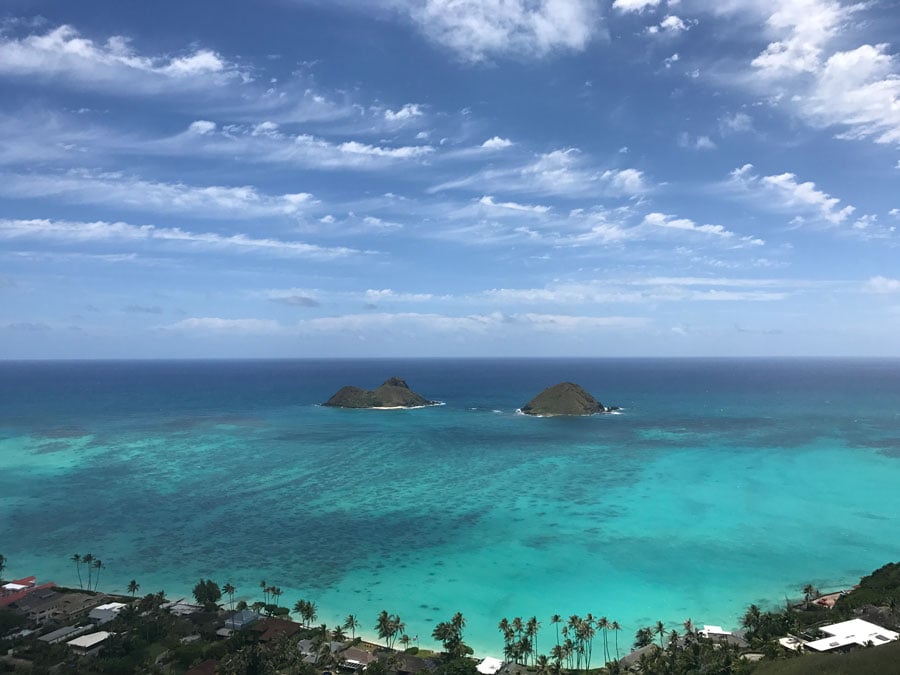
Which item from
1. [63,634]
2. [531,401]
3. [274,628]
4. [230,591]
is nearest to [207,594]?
[230,591]

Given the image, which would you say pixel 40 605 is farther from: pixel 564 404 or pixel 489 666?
pixel 564 404

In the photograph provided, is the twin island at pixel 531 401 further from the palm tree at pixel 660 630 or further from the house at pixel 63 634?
the house at pixel 63 634

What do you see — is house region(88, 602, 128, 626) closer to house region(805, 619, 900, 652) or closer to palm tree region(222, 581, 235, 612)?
palm tree region(222, 581, 235, 612)

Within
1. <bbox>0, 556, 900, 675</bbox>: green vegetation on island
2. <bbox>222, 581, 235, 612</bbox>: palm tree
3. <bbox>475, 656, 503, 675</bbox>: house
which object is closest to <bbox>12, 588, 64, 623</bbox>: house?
<bbox>0, 556, 900, 675</bbox>: green vegetation on island

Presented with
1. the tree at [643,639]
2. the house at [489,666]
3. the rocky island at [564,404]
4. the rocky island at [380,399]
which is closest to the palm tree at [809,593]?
the tree at [643,639]

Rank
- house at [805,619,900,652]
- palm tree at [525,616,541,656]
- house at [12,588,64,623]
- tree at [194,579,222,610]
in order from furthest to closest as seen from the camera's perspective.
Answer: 1. tree at [194,579,222,610]
2. house at [12,588,64,623]
3. palm tree at [525,616,541,656]
4. house at [805,619,900,652]
